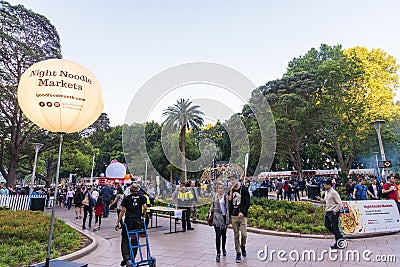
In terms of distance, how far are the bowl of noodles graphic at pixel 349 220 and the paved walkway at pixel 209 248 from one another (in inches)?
14.4

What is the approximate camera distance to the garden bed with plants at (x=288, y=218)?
9875 millimetres

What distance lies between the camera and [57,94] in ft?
15.6

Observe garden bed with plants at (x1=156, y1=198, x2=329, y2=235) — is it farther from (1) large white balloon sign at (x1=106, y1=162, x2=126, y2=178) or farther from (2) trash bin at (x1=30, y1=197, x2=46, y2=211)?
(1) large white balloon sign at (x1=106, y1=162, x2=126, y2=178)

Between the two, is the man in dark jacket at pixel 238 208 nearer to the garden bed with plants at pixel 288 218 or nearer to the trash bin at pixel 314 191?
the garden bed with plants at pixel 288 218

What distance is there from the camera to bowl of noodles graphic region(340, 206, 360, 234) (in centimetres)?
896

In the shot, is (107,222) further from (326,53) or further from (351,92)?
(326,53)

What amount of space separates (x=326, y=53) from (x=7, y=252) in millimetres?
33707

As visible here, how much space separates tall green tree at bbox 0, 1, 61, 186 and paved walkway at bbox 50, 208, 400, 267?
17379 mm

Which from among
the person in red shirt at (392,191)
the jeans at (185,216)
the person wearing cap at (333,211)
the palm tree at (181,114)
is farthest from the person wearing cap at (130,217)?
the palm tree at (181,114)

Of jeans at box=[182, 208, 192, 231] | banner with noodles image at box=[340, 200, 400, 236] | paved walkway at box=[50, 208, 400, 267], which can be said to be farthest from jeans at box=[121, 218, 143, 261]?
banner with noodles image at box=[340, 200, 400, 236]

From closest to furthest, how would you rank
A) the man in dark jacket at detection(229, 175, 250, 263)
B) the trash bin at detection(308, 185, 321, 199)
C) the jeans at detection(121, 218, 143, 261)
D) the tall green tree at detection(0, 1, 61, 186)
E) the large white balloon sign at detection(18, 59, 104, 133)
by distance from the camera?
the large white balloon sign at detection(18, 59, 104, 133) → the jeans at detection(121, 218, 143, 261) → the man in dark jacket at detection(229, 175, 250, 263) → the trash bin at detection(308, 185, 321, 199) → the tall green tree at detection(0, 1, 61, 186)

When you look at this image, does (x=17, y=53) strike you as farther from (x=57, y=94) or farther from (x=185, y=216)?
(x=57, y=94)

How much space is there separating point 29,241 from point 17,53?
61.9ft

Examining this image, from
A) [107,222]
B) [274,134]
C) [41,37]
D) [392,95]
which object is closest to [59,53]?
[41,37]
